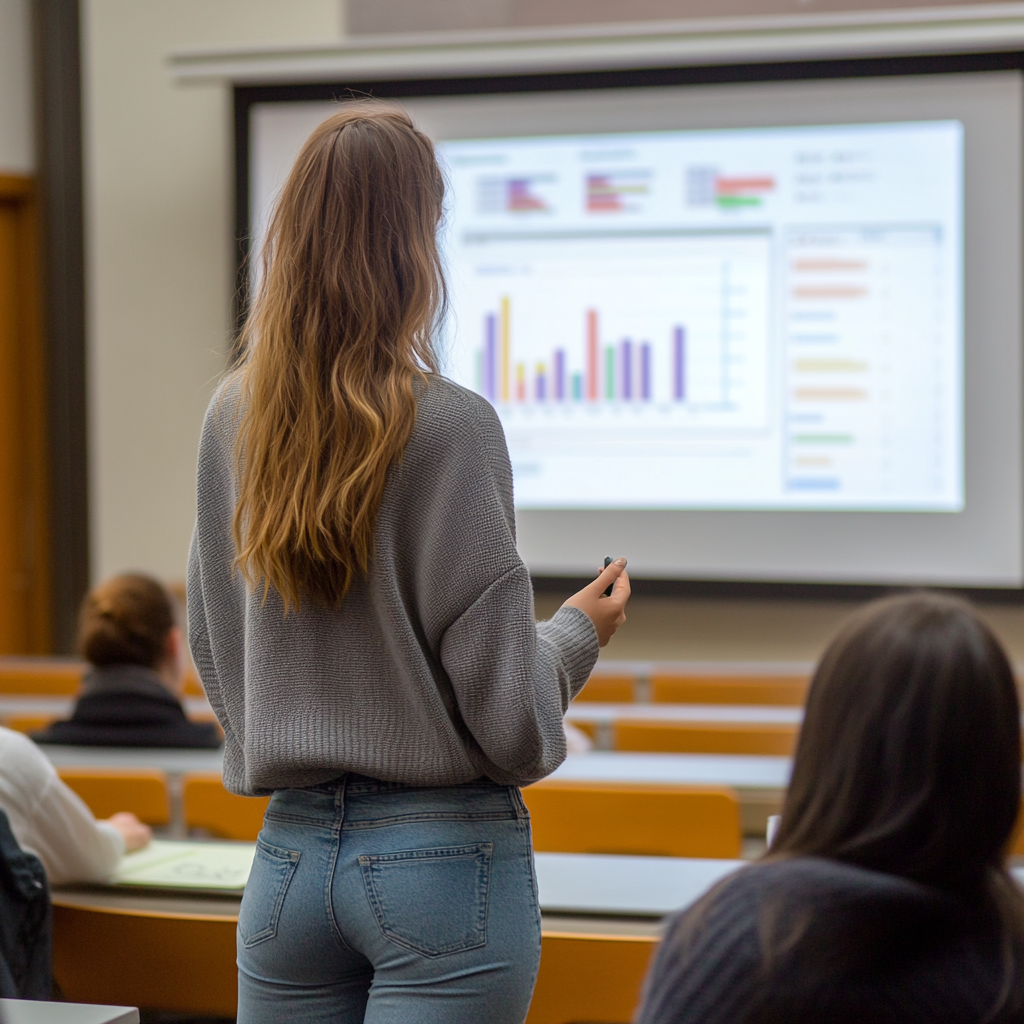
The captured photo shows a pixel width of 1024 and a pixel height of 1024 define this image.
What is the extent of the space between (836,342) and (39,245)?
3.97 meters

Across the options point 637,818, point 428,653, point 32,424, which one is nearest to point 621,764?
point 637,818

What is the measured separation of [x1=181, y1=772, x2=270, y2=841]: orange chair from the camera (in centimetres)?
225

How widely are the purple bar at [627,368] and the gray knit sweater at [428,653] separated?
3973 mm

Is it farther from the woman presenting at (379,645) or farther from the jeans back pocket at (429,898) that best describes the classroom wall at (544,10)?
the jeans back pocket at (429,898)

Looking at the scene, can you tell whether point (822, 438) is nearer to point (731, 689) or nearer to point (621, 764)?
point (731, 689)

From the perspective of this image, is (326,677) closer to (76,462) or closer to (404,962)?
(404,962)

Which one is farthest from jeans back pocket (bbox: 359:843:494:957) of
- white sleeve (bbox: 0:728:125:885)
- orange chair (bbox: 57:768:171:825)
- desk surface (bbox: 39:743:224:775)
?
desk surface (bbox: 39:743:224:775)

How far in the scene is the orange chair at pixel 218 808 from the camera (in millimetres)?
2248

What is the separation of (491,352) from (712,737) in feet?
8.65

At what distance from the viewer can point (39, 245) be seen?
6.07m

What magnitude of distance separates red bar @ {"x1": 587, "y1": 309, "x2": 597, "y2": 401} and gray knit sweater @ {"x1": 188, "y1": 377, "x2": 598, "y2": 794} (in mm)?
3989

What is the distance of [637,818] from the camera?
2.17 meters

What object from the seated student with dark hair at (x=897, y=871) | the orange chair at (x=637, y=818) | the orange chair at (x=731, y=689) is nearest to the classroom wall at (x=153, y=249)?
the orange chair at (x=731, y=689)

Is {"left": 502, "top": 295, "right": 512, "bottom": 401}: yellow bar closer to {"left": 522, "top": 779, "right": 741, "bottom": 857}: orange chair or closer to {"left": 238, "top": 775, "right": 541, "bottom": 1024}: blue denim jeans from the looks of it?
{"left": 522, "top": 779, "right": 741, "bottom": 857}: orange chair
